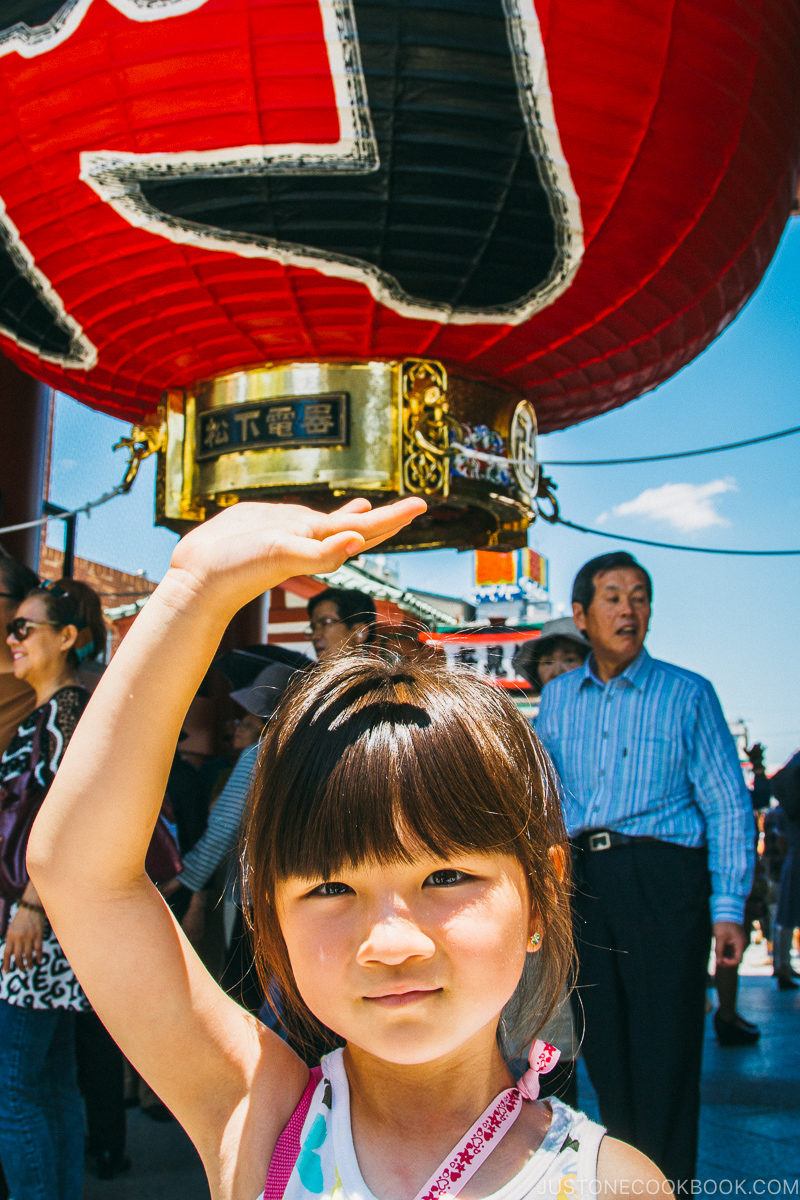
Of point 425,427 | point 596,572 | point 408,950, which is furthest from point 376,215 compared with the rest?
point 408,950

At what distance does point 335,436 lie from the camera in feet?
7.30

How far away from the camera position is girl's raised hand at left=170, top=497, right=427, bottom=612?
2.60 feet

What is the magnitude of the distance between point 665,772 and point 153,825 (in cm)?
160

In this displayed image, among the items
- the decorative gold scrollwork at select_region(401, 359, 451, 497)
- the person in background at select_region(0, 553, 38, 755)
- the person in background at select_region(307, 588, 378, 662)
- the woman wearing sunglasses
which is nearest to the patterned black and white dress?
the woman wearing sunglasses

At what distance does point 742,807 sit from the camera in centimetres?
218

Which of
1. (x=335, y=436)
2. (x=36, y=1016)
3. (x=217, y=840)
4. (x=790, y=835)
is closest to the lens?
(x=36, y=1016)

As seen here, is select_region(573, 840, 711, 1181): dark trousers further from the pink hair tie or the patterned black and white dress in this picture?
the pink hair tie

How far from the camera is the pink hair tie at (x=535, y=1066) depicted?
0.96 meters

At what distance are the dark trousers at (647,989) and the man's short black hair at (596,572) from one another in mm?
582

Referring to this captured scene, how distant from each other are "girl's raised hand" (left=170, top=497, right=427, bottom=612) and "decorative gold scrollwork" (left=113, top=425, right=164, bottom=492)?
5.48 feet

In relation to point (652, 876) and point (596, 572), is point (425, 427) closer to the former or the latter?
point (596, 572)

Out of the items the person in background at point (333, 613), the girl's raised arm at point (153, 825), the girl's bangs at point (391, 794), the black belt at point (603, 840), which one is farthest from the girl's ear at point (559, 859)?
the person in background at point (333, 613)

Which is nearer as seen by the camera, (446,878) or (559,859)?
(446,878)

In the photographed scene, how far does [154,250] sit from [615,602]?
Answer: 1252mm
